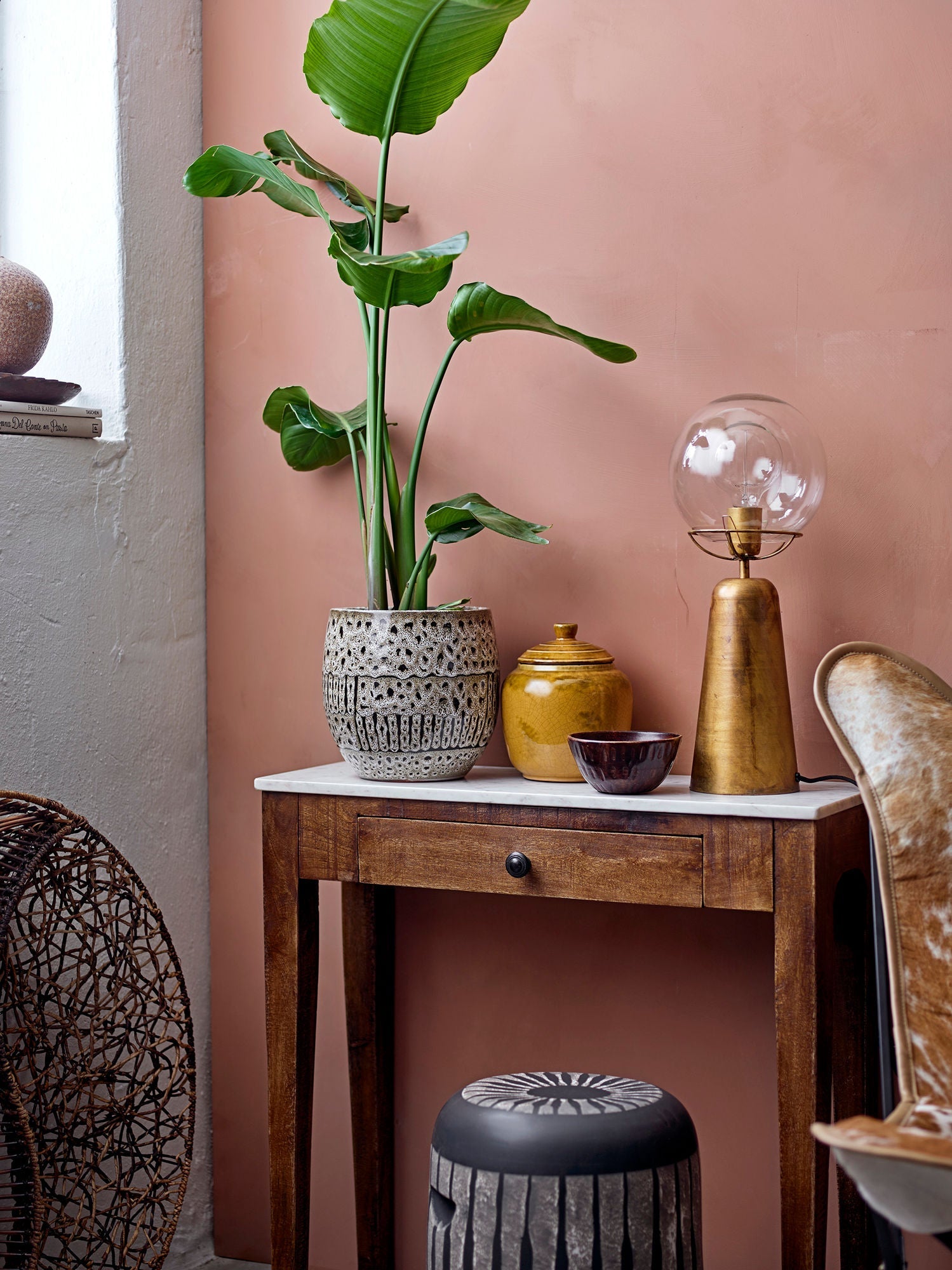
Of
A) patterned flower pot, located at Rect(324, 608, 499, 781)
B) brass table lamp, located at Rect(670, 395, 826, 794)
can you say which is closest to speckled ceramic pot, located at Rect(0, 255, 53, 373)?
patterned flower pot, located at Rect(324, 608, 499, 781)

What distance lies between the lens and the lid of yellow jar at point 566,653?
1669 millimetres

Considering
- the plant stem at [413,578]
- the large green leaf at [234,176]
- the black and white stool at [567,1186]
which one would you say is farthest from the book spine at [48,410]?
the black and white stool at [567,1186]

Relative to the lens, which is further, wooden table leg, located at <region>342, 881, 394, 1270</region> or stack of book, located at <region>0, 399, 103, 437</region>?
wooden table leg, located at <region>342, 881, 394, 1270</region>

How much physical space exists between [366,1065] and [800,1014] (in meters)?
0.78

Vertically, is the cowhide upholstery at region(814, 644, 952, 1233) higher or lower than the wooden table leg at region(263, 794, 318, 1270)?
higher

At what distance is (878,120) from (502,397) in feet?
2.12

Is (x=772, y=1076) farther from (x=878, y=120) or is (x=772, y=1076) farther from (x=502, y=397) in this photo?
(x=878, y=120)

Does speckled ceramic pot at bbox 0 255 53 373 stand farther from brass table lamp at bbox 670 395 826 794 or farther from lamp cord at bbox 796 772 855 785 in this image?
lamp cord at bbox 796 772 855 785

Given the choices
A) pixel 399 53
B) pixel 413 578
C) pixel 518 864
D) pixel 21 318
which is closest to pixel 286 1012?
pixel 518 864

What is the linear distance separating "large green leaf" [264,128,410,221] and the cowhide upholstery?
974mm

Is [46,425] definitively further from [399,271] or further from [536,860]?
[536,860]

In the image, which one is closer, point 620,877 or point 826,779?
point 620,877

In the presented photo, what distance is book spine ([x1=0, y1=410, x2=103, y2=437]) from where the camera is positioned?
175 centimetres

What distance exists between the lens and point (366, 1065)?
191cm
